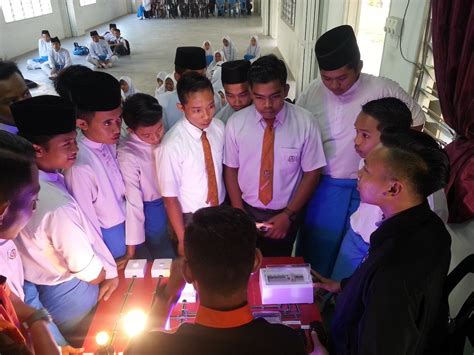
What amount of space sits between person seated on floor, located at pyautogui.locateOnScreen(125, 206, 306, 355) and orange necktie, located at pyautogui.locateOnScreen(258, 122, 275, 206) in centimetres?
116

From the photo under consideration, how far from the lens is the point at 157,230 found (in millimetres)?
2381

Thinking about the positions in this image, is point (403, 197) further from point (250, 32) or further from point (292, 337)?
point (250, 32)

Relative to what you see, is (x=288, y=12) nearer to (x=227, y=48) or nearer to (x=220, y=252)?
(x=227, y=48)

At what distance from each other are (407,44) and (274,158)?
5.31ft

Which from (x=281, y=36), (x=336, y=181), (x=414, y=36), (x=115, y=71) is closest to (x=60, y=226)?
(x=336, y=181)

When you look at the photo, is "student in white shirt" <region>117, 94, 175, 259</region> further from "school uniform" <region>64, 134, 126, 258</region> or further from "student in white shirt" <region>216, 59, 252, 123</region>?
"student in white shirt" <region>216, 59, 252, 123</region>

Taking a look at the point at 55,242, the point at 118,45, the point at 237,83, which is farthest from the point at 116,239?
the point at 118,45

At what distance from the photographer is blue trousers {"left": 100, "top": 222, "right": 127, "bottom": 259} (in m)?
2.12

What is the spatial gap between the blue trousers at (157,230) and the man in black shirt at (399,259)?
1.32 meters

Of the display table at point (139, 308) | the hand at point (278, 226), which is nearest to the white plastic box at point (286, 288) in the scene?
the display table at point (139, 308)

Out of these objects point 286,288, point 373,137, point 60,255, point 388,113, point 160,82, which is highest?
point 388,113

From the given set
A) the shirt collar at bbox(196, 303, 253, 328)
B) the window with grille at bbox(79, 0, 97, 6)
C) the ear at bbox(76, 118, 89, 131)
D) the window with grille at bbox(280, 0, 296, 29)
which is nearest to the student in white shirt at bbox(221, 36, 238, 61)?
the window with grille at bbox(280, 0, 296, 29)

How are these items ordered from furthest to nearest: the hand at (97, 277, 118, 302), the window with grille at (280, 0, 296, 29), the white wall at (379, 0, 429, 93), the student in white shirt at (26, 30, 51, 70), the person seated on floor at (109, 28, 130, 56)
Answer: the person seated on floor at (109, 28, 130, 56) < the student in white shirt at (26, 30, 51, 70) < the window with grille at (280, 0, 296, 29) < the white wall at (379, 0, 429, 93) < the hand at (97, 277, 118, 302)

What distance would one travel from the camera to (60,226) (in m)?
1.51
